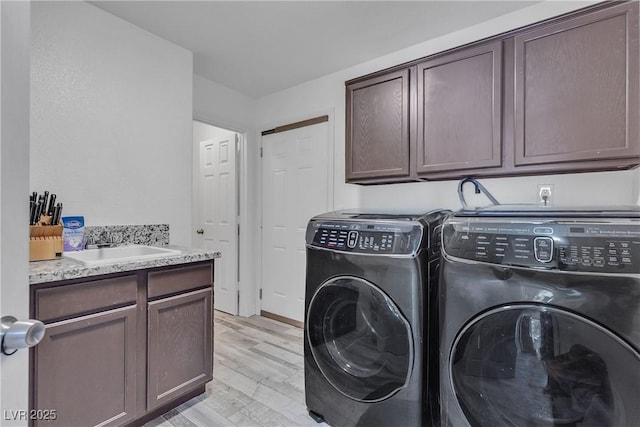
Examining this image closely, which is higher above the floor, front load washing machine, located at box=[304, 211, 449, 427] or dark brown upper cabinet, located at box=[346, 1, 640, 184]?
dark brown upper cabinet, located at box=[346, 1, 640, 184]

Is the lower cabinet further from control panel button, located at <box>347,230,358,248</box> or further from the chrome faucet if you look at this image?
control panel button, located at <box>347,230,358,248</box>

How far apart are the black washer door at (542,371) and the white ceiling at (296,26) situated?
1832mm

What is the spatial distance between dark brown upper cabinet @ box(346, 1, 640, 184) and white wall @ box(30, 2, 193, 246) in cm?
146

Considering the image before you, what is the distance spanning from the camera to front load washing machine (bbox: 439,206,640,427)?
90cm

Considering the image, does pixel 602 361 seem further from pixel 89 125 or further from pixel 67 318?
pixel 89 125

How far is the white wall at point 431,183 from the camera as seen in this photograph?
1.67m

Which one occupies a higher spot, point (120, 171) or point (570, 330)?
point (120, 171)

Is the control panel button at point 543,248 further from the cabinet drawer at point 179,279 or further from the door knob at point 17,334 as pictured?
the cabinet drawer at point 179,279

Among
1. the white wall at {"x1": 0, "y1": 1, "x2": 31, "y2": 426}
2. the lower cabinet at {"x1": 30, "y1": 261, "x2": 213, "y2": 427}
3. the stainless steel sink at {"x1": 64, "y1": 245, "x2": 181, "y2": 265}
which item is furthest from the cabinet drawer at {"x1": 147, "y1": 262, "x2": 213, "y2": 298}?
the white wall at {"x1": 0, "y1": 1, "x2": 31, "y2": 426}

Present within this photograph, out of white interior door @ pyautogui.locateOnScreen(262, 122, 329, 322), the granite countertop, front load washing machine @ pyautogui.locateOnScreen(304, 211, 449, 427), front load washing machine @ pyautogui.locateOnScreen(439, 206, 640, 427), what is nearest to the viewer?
front load washing machine @ pyautogui.locateOnScreen(439, 206, 640, 427)

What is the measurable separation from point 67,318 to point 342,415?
4.45ft

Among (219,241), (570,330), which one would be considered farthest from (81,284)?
(219,241)

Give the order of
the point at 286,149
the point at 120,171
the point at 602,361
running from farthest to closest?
the point at 286,149 < the point at 120,171 < the point at 602,361

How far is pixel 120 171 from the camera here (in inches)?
78.7
